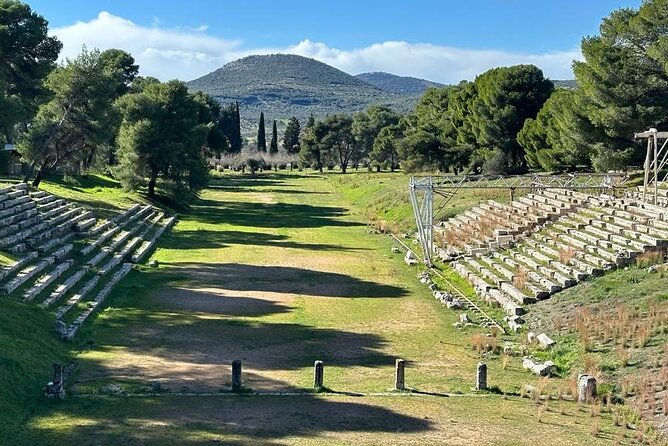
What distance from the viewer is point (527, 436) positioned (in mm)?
14617

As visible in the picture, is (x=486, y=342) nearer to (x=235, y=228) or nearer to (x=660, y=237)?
(x=660, y=237)

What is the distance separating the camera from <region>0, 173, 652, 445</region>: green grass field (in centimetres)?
1460

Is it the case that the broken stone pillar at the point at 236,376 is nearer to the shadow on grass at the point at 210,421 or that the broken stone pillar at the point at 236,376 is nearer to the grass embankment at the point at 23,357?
the shadow on grass at the point at 210,421

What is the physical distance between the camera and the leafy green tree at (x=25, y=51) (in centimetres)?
5000

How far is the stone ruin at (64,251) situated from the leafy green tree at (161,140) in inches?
535

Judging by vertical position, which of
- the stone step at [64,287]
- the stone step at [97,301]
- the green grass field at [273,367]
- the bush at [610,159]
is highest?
the bush at [610,159]

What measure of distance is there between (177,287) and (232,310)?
439cm

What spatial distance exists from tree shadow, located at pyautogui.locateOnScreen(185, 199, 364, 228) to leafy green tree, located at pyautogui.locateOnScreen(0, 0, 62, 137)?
47.2 ft

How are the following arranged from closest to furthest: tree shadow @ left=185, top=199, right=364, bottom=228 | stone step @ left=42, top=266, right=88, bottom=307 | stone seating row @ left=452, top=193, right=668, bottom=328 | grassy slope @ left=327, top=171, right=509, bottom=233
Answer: stone step @ left=42, top=266, right=88, bottom=307 → stone seating row @ left=452, top=193, right=668, bottom=328 → grassy slope @ left=327, top=171, right=509, bottom=233 → tree shadow @ left=185, top=199, right=364, bottom=228

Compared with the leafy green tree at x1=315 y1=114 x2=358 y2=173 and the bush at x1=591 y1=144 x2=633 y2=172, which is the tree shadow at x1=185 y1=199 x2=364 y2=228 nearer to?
the bush at x1=591 y1=144 x2=633 y2=172

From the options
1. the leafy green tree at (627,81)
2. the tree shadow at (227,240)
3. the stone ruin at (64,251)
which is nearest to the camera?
the stone ruin at (64,251)

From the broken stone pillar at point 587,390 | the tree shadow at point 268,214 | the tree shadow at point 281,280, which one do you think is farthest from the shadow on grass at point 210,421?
the tree shadow at point 268,214

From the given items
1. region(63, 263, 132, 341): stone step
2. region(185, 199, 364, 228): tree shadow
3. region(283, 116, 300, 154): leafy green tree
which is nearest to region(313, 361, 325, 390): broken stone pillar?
region(63, 263, 132, 341): stone step

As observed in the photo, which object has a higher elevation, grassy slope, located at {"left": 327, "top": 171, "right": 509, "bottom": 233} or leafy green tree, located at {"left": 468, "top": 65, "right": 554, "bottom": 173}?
leafy green tree, located at {"left": 468, "top": 65, "right": 554, "bottom": 173}
